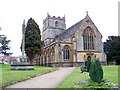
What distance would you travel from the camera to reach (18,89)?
47.3ft

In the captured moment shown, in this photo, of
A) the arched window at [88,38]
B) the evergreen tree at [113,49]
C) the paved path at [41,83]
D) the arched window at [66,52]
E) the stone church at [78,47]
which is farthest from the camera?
the evergreen tree at [113,49]

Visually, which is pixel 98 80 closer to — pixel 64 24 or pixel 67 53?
pixel 67 53

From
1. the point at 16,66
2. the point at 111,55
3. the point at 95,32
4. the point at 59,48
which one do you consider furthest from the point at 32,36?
the point at 111,55

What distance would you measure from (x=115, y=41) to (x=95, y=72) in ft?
189

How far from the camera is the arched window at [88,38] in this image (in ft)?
201

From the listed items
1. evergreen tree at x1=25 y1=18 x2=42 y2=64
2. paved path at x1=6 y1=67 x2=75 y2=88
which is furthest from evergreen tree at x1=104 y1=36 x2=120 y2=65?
paved path at x1=6 y1=67 x2=75 y2=88

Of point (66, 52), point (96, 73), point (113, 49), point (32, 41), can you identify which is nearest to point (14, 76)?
point (96, 73)

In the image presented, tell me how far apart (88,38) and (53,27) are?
2105 centimetres

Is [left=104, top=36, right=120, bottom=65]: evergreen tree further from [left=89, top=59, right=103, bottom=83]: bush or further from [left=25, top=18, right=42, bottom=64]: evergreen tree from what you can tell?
[left=89, top=59, right=103, bottom=83]: bush

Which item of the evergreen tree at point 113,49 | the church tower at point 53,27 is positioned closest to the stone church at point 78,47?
the evergreen tree at point 113,49

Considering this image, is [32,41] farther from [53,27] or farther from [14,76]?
[14,76]

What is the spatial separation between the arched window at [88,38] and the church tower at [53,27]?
768 inches

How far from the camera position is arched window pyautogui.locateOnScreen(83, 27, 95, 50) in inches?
2416

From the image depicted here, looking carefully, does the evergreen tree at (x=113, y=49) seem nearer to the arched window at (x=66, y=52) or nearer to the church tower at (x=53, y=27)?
the church tower at (x=53, y=27)
